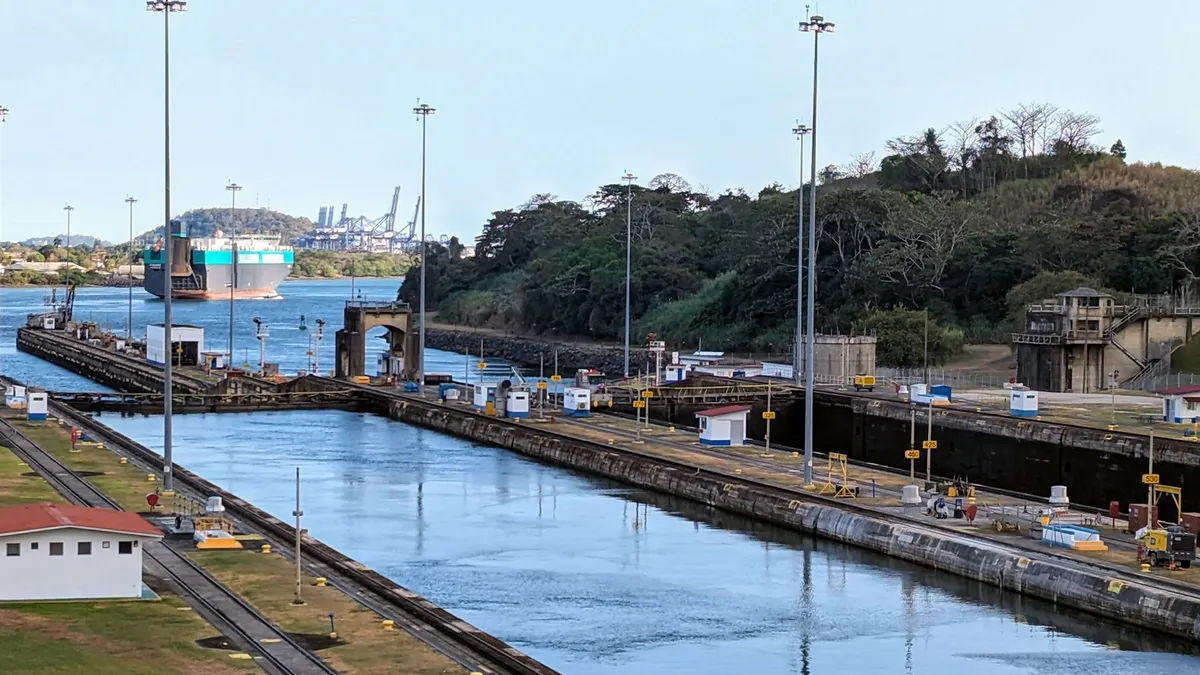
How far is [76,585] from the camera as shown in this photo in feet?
103

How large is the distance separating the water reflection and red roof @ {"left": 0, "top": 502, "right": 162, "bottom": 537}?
25.6 ft

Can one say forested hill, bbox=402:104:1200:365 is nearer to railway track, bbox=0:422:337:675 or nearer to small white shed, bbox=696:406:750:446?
small white shed, bbox=696:406:750:446

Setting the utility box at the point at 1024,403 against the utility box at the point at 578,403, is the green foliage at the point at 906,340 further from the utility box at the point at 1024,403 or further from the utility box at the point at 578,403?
the utility box at the point at 1024,403

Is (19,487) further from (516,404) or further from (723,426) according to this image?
(516,404)

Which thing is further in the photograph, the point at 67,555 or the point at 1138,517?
the point at 1138,517

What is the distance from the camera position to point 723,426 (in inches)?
2549

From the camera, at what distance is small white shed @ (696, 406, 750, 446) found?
213 feet

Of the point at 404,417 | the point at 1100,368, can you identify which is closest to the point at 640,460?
the point at 404,417

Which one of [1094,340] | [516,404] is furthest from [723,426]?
[1094,340]

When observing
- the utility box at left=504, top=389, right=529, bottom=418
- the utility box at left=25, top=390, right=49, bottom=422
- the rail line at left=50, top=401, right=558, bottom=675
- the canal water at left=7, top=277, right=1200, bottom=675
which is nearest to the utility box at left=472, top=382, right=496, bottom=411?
the utility box at left=504, top=389, right=529, bottom=418

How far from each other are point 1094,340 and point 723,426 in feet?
92.5

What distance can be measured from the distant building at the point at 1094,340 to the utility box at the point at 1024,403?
14344 mm

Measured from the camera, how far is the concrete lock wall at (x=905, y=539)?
116ft

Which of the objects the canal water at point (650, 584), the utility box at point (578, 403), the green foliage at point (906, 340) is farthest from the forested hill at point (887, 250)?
the canal water at point (650, 584)
